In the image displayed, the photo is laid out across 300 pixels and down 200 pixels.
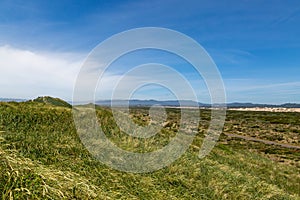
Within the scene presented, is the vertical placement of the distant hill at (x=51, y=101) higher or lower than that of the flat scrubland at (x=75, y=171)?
higher

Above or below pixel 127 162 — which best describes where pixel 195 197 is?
below

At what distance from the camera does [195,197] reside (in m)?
10.7

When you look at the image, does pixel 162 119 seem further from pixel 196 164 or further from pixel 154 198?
pixel 154 198

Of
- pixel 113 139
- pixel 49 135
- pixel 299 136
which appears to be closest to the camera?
pixel 49 135

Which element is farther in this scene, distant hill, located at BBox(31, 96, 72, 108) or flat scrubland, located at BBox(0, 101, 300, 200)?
distant hill, located at BBox(31, 96, 72, 108)

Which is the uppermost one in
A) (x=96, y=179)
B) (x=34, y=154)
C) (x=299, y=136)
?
(x=34, y=154)

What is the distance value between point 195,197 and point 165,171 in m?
1.74

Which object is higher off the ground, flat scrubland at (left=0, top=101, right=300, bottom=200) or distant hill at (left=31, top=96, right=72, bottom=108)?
distant hill at (left=31, top=96, right=72, bottom=108)

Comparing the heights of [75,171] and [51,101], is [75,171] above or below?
below

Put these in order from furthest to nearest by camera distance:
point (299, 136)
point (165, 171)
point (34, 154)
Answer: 1. point (299, 136)
2. point (165, 171)
3. point (34, 154)

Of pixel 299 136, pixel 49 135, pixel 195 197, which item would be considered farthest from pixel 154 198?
pixel 299 136

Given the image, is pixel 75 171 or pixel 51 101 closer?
pixel 75 171

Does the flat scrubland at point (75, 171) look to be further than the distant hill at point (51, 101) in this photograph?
No

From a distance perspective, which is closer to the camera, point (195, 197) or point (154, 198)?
point (154, 198)
